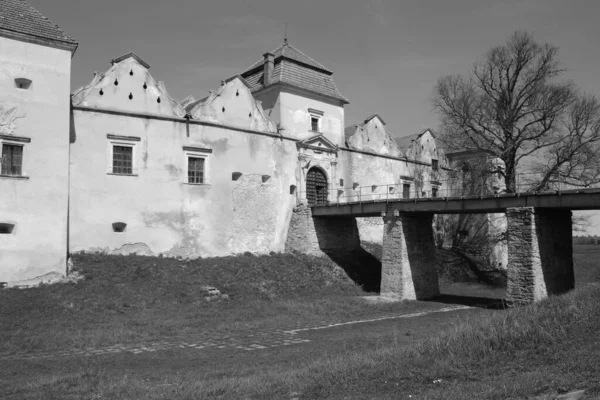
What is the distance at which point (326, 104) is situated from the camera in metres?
30.9

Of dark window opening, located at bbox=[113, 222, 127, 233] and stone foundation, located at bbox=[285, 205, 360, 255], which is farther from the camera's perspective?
stone foundation, located at bbox=[285, 205, 360, 255]

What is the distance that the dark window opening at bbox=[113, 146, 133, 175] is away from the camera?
22.5 metres

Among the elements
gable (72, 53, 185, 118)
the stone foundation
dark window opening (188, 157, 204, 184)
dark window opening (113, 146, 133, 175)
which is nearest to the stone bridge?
the stone foundation

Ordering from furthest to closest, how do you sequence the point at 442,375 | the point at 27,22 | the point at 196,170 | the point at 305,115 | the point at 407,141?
the point at 407,141
the point at 305,115
the point at 196,170
the point at 27,22
the point at 442,375

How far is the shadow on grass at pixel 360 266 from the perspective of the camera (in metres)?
26.5

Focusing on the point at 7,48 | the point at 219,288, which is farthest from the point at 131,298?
the point at 7,48

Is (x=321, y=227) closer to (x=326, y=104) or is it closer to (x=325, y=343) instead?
(x=326, y=104)

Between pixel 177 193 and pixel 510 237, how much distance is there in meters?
14.6

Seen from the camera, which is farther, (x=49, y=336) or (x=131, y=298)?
(x=131, y=298)

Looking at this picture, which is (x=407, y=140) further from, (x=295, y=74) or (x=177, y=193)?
(x=177, y=193)

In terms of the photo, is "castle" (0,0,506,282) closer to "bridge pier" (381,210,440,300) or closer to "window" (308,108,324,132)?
"window" (308,108,324,132)

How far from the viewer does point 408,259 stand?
2303 cm

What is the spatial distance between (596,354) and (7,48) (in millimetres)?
20585

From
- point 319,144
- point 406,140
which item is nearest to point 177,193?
point 319,144
